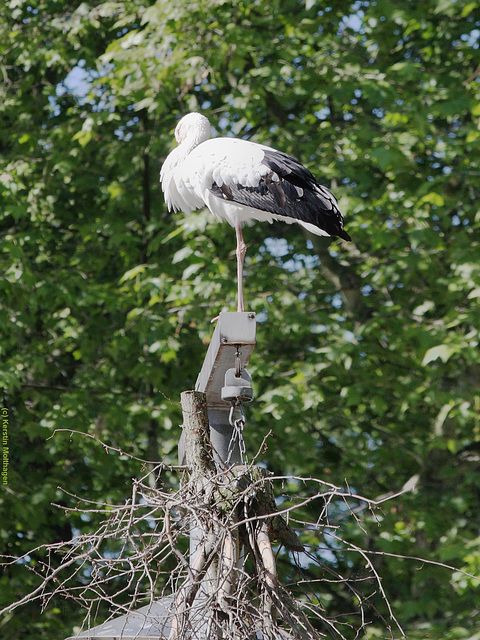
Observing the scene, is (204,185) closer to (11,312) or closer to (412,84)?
(11,312)

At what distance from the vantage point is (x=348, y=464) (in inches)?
289

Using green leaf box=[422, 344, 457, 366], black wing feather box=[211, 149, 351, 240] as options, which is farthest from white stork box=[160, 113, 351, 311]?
green leaf box=[422, 344, 457, 366]

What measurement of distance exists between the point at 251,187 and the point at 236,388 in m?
1.12

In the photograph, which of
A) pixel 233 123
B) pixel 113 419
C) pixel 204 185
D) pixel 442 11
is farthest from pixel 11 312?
pixel 442 11

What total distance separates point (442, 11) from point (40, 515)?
4.77 meters

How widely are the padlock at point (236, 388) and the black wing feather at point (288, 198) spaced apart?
97 centimetres

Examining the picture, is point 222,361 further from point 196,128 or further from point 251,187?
point 196,128

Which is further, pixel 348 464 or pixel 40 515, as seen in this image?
pixel 348 464

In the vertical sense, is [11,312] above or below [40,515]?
above

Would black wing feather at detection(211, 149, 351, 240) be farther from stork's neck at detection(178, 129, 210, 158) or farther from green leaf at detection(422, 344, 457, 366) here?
green leaf at detection(422, 344, 457, 366)

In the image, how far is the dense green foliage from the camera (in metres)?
6.29

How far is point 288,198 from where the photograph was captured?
358cm

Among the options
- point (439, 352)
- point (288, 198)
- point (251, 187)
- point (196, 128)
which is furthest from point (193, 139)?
point (439, 352)


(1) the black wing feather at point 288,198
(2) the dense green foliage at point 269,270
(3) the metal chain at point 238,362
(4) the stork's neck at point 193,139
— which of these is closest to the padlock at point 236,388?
(3) the metal chain at point 238,362
